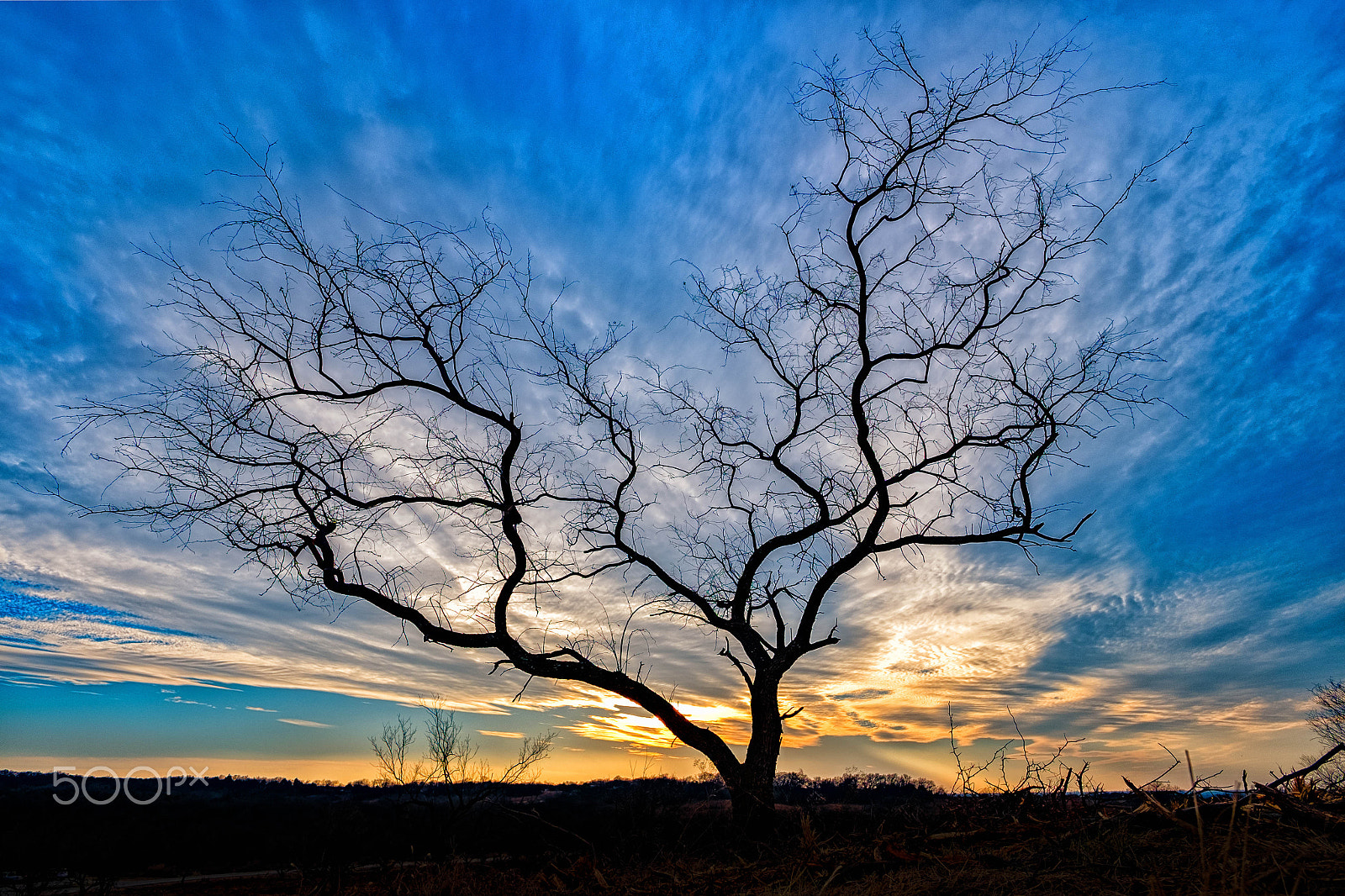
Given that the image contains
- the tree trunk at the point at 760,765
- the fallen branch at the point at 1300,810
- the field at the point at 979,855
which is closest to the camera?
the field at the point at 979,855

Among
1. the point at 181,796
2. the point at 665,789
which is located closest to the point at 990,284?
the point at 665,789

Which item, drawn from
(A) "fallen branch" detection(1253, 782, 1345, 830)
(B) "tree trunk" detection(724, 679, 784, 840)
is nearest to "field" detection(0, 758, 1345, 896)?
(A) "fallen branch" detection(1253, 782, 1345, 830)

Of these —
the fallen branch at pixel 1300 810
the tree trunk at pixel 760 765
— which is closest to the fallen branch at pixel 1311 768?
the fallen branch at pixel 1300 810

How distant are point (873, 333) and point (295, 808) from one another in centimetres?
4067

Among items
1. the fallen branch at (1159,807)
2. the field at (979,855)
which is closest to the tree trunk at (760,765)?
the field at (979,855)

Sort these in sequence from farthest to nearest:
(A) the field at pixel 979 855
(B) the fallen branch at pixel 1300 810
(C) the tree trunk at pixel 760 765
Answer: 1. (C) the tree trunk at pixel 760 765
2. (B) the fallen branch at pixel 1300 810
3. (A) the field at pixel 979 855

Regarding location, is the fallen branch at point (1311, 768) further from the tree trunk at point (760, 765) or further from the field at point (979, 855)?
the tree trunk at point (760, 765)

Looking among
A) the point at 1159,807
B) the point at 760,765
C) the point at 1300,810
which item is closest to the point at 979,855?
the point at 1159,807

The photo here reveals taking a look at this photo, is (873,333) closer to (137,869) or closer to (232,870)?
(232,870)

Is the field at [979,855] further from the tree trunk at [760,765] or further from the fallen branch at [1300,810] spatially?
the tree trunk at [760,765]

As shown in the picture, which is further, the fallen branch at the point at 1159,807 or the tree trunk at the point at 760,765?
the tree trunk at the point at 760,765

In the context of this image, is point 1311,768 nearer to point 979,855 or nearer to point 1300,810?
point 1300,810

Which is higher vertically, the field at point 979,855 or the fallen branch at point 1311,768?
the fallen branch at point 1311,768

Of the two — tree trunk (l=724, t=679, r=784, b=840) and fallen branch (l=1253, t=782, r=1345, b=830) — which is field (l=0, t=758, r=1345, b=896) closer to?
fallen branch (l=1253, t=782, r=1345, b=830)
